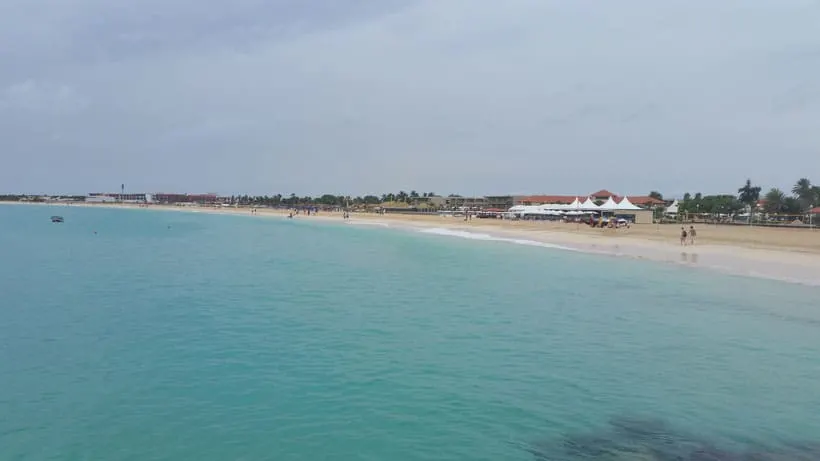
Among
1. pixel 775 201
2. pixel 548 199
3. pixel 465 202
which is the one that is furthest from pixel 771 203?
pixel 465 202

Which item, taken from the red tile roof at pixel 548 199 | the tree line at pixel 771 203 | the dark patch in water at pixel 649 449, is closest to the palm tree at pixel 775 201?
the tree line at pixel 771 203

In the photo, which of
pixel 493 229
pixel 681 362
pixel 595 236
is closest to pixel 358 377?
pixel 681 362

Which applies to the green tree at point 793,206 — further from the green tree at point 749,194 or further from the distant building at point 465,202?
the distant building at point 465,202

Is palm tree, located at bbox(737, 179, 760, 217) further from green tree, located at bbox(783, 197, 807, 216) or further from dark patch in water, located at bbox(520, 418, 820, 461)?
dark patch in water, located at bbox(520, 418, 820, 461)

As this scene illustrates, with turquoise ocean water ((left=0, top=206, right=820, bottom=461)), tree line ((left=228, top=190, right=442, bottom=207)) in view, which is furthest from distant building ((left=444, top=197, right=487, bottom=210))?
turquoise ocean water ((left=0, top=206, right=820, bottom=461))

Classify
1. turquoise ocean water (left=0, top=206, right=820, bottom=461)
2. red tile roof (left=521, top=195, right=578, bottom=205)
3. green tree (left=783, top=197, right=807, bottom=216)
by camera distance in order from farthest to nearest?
red tile roof (left=521, top=195, right=578, bottom=205)
green tree (left=783, top=197, right=807, bottom=216)
turquoise ocean water (left=0, top=206, right=820, bottom=461)

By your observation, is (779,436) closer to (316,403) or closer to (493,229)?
(316,403)
